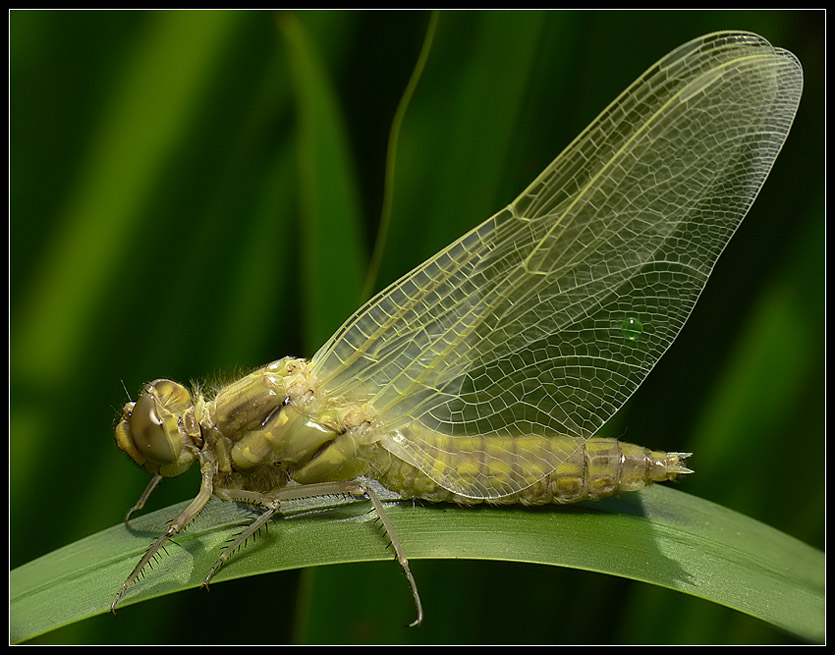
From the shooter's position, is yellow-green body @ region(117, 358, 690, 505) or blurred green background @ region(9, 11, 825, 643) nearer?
yellow-green body @ region(117, 358, 690, 505)

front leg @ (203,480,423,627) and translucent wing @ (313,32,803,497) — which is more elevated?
translucent wing @ (313,32,803,497)

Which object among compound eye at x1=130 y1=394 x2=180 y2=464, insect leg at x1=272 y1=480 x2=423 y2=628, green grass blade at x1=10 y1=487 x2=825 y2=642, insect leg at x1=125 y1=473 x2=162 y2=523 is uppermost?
compound eye at x1=130 y1=394 x2=180 y2=464

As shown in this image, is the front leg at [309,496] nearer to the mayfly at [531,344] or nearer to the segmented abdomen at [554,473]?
the mayfly at [531,344]

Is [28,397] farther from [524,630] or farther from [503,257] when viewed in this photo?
[524,630]

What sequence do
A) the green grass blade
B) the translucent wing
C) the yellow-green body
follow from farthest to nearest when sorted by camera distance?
the yellow-green body → the translucent wing → the green grass blade

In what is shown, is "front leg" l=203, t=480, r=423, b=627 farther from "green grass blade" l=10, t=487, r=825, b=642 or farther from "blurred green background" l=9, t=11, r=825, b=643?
"blurred green background" l=9, t=11, r=825, b=643

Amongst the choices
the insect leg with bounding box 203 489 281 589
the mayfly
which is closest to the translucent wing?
the mayfly

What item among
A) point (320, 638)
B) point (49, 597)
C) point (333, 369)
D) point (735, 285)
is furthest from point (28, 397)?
point (735, 285)

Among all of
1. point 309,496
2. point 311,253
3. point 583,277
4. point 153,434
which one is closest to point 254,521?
point 309,496
